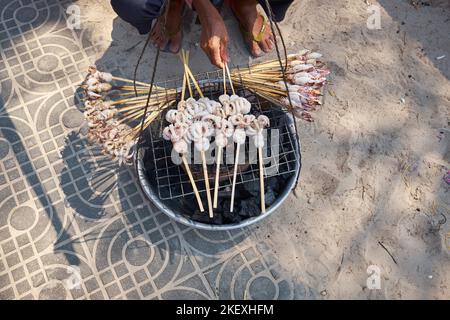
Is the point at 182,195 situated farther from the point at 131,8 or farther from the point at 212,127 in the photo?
the point at 131,8

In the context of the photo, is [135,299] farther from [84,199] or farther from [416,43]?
[416,43]

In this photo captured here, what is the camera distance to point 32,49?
3184 mm

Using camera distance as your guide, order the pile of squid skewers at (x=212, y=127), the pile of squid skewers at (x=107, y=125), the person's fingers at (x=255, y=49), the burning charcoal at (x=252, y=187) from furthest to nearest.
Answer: the person's fingers at (x=255, y=49) → the burning charcoal at (x=252, y=187) → the pile of squid skewers at (x=107, y=125) → the pile of squid skewers at (x=212, y=127)

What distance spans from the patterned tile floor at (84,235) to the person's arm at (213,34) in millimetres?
1016

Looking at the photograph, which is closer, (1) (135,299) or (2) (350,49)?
(1) (135,299)

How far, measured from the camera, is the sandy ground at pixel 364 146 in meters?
2.62

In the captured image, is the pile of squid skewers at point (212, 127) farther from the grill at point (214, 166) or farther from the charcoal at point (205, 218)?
the charcoal at point (205, 218)

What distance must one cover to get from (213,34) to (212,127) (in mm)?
772

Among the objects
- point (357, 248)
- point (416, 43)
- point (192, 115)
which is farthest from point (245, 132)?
point (416, 43)

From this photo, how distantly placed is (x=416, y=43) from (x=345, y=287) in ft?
6.91

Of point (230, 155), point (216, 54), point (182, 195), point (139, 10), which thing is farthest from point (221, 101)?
point (139, 10)

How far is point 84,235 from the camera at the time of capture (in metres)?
2.64

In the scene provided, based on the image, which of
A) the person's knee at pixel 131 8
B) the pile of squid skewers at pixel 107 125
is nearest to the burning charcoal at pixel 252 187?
the pile of squid skewers at pixel 107 125

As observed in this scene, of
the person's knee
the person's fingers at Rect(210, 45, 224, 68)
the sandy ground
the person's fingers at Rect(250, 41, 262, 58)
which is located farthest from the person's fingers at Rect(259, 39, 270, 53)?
the person's knee
